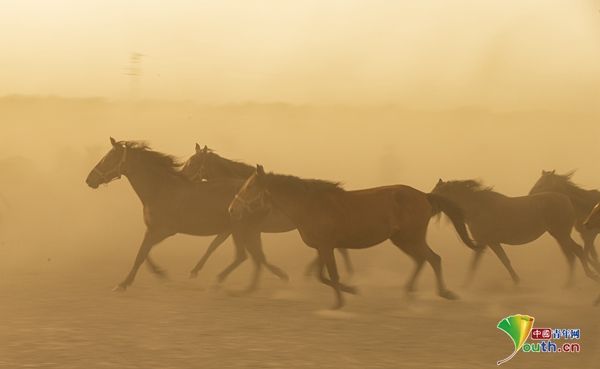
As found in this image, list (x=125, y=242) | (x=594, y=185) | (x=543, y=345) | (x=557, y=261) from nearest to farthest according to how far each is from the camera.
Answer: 1. (x=543, y=345)
2. (x=557, y=261)
3. (x=125, y=242)
4. (x=594, y=185)

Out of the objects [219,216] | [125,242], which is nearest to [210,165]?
[219,216]

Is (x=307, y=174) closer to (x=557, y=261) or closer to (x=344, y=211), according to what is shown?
(x=557, y=261)

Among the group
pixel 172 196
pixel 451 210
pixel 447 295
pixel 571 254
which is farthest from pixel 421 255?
pixel 172 196

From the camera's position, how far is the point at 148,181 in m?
7.34

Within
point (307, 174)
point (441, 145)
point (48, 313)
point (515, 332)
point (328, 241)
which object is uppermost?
point (441, 145)

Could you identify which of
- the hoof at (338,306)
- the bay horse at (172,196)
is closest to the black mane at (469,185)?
the hoof at (338,306)

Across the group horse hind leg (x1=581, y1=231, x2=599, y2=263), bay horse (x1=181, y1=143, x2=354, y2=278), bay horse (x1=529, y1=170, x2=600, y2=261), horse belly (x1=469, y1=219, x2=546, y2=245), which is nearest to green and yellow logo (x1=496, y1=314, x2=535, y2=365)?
horse belly (x1=469, y1=219, x2=546, y2=245)

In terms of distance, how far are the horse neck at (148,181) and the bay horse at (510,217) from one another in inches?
113

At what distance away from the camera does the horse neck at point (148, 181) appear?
7.29m

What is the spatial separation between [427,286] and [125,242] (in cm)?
774

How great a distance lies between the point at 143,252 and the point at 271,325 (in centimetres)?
187

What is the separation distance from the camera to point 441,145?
1892 cm

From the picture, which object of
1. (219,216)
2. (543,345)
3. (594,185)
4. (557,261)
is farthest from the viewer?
(594,185)

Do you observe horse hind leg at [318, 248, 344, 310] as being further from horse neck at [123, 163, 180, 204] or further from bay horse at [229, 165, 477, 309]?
horse neck at [123, 163, 180, 204]
